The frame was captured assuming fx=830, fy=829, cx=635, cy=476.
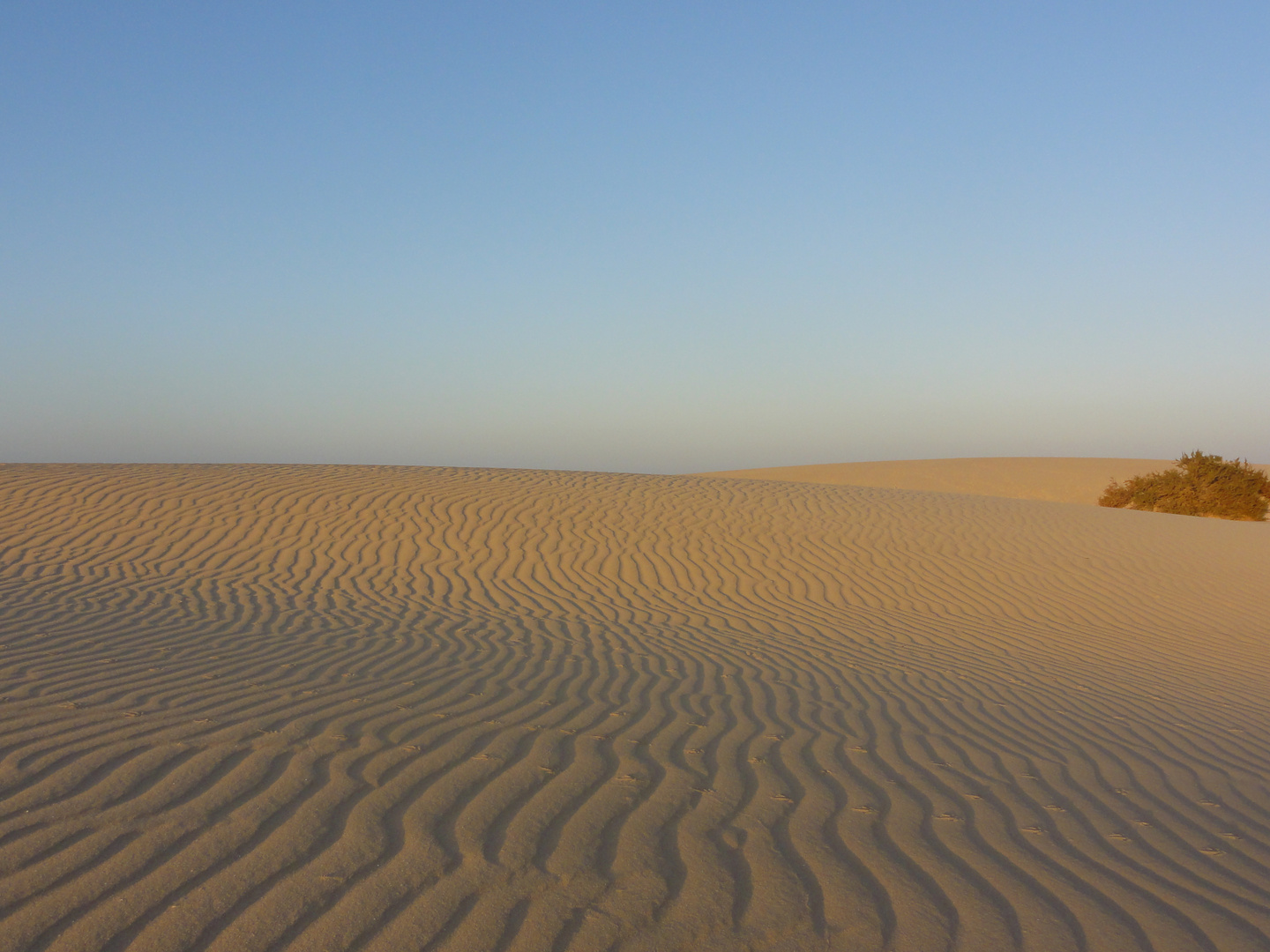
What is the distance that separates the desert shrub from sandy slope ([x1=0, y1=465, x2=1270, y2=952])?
580 inches

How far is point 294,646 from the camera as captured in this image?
235 inches

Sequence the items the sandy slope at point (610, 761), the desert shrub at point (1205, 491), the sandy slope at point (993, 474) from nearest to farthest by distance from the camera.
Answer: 1. the sandy slope at point (610, 761)
2. the desert shrub at point (1205, 491)
3. the sandy slope at point (993, 474)

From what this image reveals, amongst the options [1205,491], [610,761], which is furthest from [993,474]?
[610,761]

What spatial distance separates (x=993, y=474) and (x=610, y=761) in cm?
3909

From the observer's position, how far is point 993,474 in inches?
1533

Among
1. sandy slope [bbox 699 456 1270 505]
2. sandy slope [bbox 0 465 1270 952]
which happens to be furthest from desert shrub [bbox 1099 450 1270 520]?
sandy slope [bbox 0 465 1270 952]

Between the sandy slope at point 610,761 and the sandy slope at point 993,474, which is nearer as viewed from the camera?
the sandy slope at point 610,761

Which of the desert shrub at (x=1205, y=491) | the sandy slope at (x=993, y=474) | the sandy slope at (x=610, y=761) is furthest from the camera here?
the sandy slope at (x=993, y=474)

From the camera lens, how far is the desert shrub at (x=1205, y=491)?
73.7 feet

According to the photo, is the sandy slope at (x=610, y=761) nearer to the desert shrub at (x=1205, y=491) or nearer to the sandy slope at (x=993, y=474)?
the desert shrub at (x=1205, y=491)

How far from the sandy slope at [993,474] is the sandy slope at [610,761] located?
22446 millimetres

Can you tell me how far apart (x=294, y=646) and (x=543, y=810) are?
11.6ft

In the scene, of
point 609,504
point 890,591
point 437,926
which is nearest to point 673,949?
point 437,926

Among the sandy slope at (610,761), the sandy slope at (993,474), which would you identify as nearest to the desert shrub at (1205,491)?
the sandy slope at (993,474)
